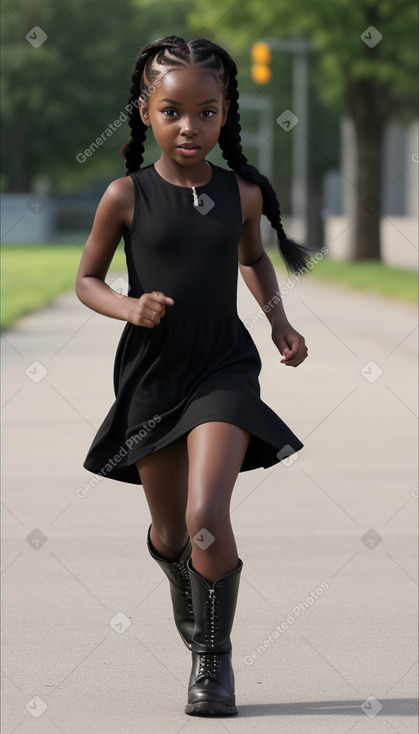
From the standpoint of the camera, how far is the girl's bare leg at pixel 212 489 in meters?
4.04

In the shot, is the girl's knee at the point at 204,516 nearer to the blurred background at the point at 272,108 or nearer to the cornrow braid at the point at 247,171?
the cornrow braid at the point at 247,171

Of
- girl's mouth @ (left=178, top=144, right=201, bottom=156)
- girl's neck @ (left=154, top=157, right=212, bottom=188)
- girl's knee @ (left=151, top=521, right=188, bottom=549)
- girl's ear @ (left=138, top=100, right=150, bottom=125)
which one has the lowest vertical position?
girl's knee @ (left=151, top=521, right=188, bottom=549)

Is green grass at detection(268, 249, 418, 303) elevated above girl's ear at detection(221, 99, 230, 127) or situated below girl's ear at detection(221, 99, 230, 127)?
above

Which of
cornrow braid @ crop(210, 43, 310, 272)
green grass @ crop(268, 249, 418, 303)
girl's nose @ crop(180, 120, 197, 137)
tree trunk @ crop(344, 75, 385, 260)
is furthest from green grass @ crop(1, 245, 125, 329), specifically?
girl's nose @ crop(180, 120, 197, 137)

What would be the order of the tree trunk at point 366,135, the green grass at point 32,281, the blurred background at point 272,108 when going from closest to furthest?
the green grass at point 32,281
the blurred background at point 272,108
the tree trunk at point 366,135

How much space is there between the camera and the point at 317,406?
1066 cm

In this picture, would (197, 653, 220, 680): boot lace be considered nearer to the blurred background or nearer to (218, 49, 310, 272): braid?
(218, 49, 310, 272): braid

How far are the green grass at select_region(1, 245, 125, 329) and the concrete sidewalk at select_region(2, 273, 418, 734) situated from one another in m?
8.08

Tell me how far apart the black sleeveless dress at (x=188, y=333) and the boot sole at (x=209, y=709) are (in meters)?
0.69

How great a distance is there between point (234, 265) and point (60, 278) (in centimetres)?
2630

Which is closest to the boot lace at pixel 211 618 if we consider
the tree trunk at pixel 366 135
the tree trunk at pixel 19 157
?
the tree trunk at pixel 366 135

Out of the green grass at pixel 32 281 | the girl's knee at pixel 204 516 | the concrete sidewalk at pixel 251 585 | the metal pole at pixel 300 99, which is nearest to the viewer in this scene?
the girl's knee at pixel 204 516

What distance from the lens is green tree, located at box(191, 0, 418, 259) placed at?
105ft

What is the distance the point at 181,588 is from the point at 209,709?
388 mm
